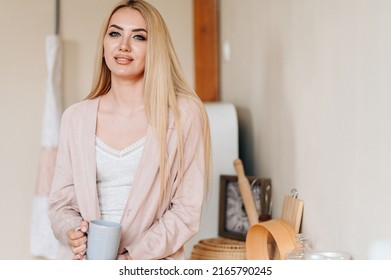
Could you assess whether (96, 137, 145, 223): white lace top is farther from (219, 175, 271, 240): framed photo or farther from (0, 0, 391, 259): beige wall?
(219, 175, 271, 240): framed photo

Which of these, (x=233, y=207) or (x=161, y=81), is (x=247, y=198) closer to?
(x=233, y=207)

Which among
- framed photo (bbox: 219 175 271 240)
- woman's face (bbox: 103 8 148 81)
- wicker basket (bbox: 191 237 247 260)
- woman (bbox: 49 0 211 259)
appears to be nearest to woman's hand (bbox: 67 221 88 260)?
woman (bbox: 49 0 211 259)

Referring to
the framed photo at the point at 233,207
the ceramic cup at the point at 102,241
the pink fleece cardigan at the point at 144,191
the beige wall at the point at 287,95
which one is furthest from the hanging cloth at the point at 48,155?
the ceramic cup at the point at 102,241

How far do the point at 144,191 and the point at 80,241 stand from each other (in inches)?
5.5

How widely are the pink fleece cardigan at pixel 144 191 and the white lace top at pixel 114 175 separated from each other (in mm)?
17

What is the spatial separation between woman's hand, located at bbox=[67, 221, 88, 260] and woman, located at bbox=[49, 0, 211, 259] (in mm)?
18

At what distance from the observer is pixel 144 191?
1501mm

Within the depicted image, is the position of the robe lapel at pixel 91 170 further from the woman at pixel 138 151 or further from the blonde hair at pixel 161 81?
the blonde hair at pixel 161 81

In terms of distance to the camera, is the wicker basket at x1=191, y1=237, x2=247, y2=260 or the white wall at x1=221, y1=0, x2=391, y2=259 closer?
the white wall at x1=221, y1=0, x2=391, y2=259

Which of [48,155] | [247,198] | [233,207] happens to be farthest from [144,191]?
[48,155]

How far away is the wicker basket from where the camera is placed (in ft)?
6.81

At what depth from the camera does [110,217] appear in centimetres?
154

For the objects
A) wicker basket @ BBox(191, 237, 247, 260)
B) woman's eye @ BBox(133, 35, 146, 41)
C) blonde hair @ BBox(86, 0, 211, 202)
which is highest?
woman's eye @ BBox(133, 35, 146, 41)

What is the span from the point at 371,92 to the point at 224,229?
3.43 feet
